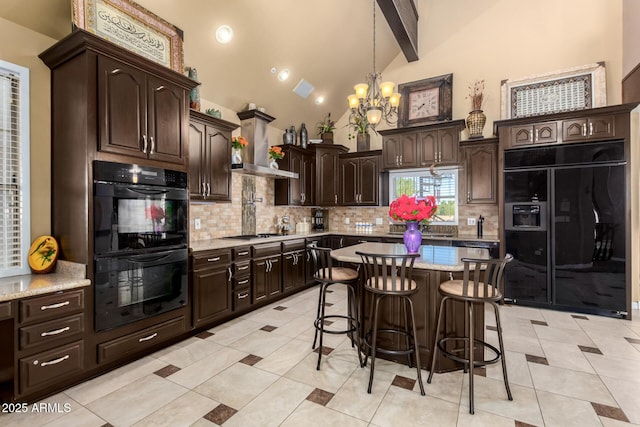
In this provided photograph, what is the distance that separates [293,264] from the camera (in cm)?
459

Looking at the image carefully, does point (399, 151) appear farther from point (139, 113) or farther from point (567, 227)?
point (139, 113)

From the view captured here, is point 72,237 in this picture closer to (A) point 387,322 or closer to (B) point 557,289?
(A) point 387,322

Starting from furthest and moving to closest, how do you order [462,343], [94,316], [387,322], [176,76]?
[176,76] < [387,322] < [462,343] < [94,316]

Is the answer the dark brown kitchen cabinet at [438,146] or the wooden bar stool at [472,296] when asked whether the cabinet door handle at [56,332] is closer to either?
the wooden bar stool at [472,296]

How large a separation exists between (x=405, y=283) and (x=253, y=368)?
54.3 inches

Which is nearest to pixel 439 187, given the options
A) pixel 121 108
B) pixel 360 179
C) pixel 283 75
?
pixel 360 179

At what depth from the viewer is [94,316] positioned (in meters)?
2.30

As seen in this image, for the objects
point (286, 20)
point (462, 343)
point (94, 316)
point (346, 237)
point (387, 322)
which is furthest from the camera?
point (346, 237)

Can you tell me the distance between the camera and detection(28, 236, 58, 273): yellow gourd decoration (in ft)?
7.79

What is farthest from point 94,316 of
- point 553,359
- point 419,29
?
point 419,29

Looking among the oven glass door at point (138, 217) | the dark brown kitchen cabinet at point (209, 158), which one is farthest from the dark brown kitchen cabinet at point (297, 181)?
the oven glass door at point (138, 217)

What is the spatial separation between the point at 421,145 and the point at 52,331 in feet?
15.8

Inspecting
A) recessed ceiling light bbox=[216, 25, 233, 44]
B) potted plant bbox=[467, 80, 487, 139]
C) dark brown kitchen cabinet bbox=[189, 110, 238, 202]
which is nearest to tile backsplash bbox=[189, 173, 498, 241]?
dark brown kitchen cabinet bbox=[189, 110, 238, 202]

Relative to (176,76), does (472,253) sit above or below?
below
